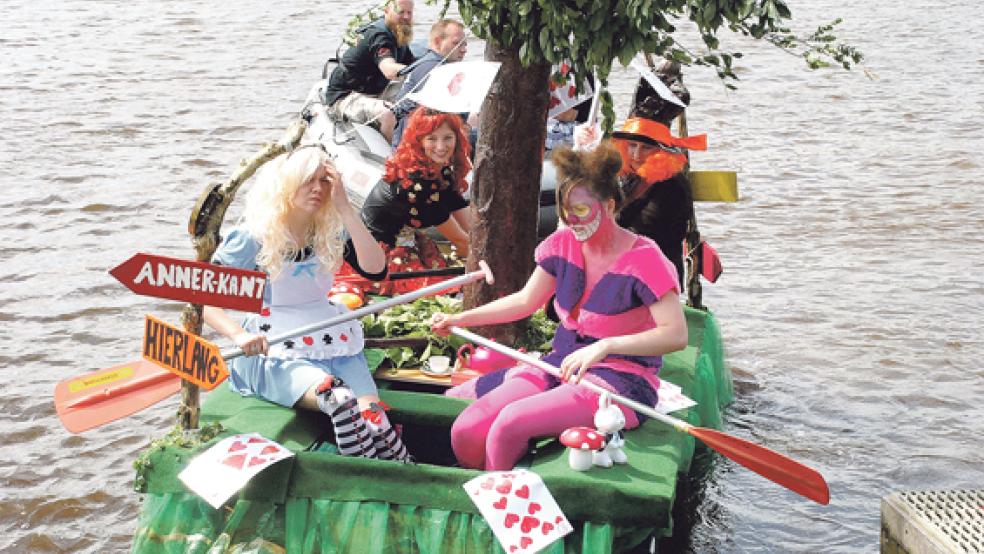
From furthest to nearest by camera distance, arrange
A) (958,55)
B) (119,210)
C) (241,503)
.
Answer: (958,55), (119,210), (241,503)

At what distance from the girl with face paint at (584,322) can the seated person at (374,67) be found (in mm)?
4504

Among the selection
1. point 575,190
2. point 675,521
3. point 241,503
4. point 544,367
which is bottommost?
point 675,521

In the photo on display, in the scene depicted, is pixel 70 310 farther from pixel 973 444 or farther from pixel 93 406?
pixel 973 444

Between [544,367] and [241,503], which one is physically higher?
[544,367]

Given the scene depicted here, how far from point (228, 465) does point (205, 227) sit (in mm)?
874

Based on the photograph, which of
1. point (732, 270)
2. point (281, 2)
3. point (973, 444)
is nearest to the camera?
point (973, 444)

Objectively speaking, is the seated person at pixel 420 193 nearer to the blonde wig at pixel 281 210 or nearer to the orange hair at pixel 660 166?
the orange hair at pixel 660 166

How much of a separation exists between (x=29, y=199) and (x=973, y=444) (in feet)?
26.4

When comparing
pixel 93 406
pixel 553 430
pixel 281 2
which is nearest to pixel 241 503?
pixel 93 406

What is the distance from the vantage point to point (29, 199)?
38.4ft

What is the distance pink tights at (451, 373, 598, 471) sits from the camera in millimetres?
5023

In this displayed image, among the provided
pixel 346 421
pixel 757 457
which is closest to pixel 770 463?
pixel 757 457

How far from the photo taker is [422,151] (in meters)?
7.02

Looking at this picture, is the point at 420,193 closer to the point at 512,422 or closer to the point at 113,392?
the point at 512,422
